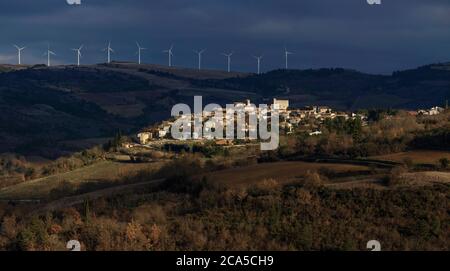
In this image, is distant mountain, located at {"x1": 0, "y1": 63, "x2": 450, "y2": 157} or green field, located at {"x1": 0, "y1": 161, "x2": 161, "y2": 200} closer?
green field, located at {"x1": 0, "y1": 161, "x2": 161, "y2": 200}

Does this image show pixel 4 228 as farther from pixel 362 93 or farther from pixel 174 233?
pixel 362 93

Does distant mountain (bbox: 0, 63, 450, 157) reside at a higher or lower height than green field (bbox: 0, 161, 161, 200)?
higher

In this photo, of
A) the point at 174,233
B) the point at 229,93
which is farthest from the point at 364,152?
the point at 229,93

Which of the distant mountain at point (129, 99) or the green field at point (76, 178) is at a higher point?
the distant mountain at point (129, 99)

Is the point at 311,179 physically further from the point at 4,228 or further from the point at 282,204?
the point at 4,228

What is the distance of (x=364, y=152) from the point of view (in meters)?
52.3

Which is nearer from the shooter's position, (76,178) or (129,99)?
(76,178)

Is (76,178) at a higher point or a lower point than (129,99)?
lower

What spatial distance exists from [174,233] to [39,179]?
41.8m

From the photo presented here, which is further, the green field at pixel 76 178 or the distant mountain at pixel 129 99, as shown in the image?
the distant mountain at pixel 129 99

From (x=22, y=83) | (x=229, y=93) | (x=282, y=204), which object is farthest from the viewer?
(x=22, y=83)
